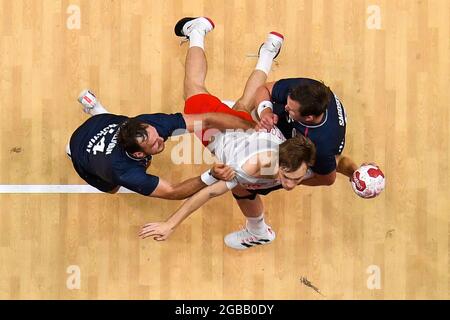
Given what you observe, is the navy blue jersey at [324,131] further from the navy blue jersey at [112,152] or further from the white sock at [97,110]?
the white sock at [97,110]

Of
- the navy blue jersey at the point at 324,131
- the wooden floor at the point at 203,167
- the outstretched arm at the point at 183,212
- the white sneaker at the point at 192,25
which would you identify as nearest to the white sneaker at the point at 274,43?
the wooden floor at the point at 203,167

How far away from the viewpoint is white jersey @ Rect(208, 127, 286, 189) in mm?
3996

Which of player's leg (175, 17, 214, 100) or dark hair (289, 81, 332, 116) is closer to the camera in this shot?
dark hair (289, 81, 332, 116)

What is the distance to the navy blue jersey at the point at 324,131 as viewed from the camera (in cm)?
409

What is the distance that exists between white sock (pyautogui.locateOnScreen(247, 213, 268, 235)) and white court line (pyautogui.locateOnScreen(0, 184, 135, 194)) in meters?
1.08

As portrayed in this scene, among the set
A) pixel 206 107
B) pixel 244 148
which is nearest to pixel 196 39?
pixel 206 107

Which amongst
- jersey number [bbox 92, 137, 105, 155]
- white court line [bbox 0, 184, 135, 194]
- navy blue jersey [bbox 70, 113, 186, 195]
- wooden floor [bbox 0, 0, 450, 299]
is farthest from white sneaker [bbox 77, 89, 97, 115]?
jersey number [bbox 92, 137, 105, 155]

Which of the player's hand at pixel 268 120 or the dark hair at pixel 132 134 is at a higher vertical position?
the player's hand at pixel 268 120

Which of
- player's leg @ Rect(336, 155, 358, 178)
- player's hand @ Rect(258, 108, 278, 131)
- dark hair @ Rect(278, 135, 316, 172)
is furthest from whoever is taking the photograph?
player's leg @ Rect(336, 155, 358, 178)

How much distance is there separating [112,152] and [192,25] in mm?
1434

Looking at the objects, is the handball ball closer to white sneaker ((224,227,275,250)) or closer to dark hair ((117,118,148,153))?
white sneaker ((224,227,275,250))

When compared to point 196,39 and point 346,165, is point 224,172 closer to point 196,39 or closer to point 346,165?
point 346,165

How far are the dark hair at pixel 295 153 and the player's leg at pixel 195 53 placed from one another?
1.11 metres

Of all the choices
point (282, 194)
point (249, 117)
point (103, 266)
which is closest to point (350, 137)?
point (282, 194)
